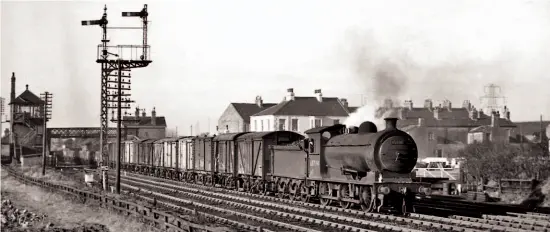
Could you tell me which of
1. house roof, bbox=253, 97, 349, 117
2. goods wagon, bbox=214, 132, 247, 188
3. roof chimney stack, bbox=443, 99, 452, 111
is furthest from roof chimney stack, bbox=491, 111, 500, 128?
goods wagon, bbox=214, 132, 247, 188

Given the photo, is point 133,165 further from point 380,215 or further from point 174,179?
point 380,215

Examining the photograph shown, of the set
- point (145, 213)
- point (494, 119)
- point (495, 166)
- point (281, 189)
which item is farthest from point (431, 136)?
point (145, 213)

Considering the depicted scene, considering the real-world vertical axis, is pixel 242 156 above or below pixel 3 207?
above

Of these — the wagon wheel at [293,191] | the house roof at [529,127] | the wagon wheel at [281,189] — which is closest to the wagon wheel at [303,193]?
the wagon wheel at [293,191]

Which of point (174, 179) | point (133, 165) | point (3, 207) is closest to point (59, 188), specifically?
point (3, 207)

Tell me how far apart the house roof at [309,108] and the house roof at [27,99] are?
31.8 meters

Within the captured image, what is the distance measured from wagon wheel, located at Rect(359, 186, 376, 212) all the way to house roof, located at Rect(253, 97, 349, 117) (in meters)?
46.4

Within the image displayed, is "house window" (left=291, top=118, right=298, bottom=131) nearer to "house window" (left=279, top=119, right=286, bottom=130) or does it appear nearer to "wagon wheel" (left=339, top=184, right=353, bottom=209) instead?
"house window" (left=279, top=119, right=286, bottom=130)

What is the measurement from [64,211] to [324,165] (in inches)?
438

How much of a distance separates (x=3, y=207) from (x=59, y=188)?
2853 mm

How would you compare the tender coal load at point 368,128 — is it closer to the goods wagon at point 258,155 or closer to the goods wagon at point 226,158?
the goods wagon at point 258,155

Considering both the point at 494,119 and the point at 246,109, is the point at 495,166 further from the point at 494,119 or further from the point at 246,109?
the point at 246,109

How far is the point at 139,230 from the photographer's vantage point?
19.9 m

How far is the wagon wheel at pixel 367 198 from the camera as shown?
22.1 meters
